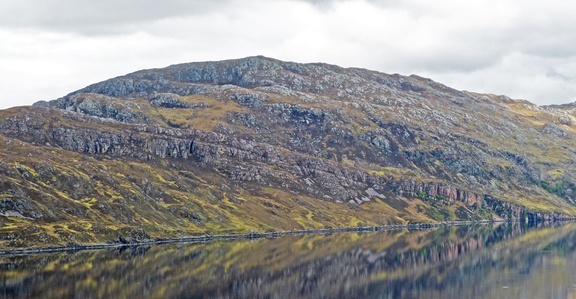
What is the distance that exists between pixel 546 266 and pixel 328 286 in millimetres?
69027

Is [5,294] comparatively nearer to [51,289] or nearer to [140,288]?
[51,289]

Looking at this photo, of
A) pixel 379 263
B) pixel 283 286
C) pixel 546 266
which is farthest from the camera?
pixel 379 263

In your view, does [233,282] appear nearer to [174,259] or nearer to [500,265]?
[174,259]

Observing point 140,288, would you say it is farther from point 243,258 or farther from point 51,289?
point 243,258

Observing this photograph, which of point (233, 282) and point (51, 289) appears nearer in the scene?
point (51, 289)

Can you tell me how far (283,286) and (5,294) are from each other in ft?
182

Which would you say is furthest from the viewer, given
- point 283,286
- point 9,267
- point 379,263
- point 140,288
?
point 379,263

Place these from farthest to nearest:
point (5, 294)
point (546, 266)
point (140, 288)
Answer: point (546, 266) < point (140, 288) < point (5, 294)

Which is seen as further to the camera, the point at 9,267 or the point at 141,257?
the point at 141,257

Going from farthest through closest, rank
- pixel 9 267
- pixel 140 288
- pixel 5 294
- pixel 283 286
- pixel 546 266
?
1. pixel 546 266
2. pixel 9 267
3. pixel 283 286
4. pixel 140 288
5. pixel 5 294

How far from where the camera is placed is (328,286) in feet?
466

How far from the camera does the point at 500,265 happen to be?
181m

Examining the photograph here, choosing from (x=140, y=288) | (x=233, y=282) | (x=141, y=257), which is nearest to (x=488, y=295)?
(x=233, y=282)

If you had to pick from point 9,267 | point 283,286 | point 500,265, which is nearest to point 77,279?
point 9,267
